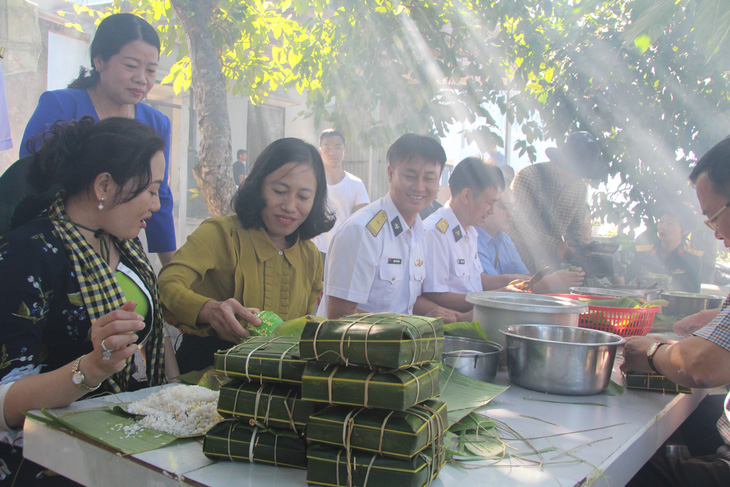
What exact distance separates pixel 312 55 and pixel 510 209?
2.39 meters

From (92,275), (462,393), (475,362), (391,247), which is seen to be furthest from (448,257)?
(92,275)

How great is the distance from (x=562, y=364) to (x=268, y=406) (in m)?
1.14

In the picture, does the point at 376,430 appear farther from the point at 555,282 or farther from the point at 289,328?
the point at 555,282

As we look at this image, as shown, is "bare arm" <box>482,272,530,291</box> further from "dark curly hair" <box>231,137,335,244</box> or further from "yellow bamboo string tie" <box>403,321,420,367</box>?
"yellow bamboo string tie" <box>403,321,420,367</box>

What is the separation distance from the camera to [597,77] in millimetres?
5844

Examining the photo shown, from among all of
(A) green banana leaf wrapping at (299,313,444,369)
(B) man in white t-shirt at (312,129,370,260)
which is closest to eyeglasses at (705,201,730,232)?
(A) green banana leaf wrapping at (299,313,444,369)

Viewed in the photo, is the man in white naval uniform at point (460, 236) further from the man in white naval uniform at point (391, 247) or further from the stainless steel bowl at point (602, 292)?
the stainless steel bowl at point (602, 292)

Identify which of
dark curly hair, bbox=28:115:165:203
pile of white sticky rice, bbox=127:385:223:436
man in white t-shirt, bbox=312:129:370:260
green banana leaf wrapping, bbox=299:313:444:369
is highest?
man in white t-shirt, bbox=312:129:370:260

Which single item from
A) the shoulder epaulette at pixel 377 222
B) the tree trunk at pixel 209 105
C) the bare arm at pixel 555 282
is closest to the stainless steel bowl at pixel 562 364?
the shoulder epaulette at pixel 377 222

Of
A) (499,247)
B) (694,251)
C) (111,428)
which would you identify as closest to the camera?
(111,428)

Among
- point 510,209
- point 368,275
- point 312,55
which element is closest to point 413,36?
point 312,55

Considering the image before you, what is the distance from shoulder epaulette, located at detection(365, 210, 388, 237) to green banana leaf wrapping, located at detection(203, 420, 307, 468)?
73.4 inches

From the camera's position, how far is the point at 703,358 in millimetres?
1840

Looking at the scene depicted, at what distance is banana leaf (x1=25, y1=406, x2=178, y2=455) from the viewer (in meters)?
1.29
